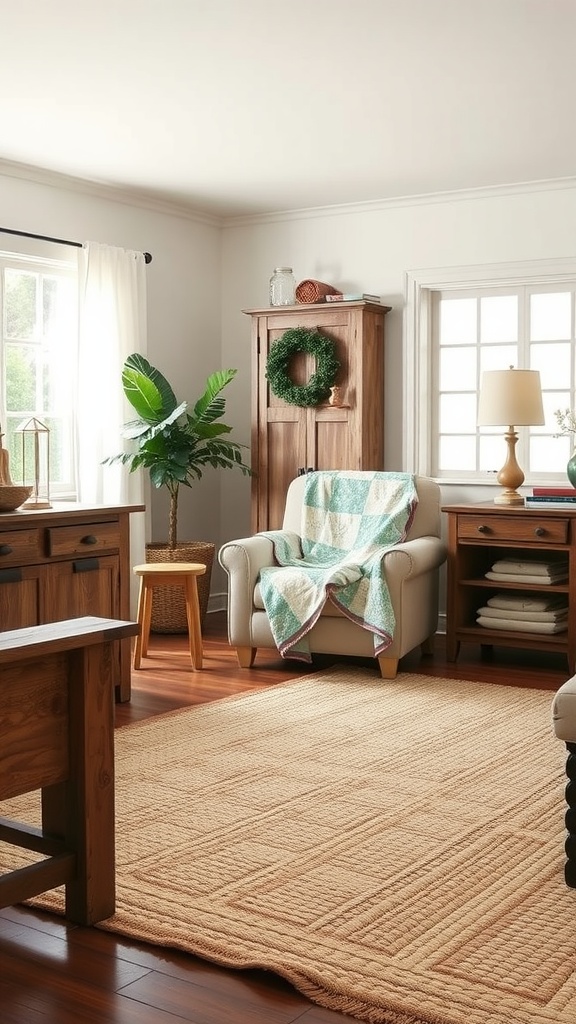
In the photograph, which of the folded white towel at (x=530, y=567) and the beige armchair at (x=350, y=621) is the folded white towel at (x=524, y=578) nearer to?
the folded white towel at (x=530, y=567)

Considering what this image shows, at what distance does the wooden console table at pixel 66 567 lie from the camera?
161 inches

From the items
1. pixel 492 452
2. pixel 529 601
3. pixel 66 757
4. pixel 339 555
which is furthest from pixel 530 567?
pixel 66 757

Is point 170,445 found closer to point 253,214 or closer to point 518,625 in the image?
point 253,214

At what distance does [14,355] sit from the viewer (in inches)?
228

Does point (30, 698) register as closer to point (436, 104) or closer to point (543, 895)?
point (543, 895)

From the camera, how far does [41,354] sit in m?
5.96

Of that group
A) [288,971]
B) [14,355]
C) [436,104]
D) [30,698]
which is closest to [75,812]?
[30,698]

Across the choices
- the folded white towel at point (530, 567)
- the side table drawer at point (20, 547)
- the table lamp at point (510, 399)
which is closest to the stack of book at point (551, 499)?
the table lamp at point (510, 399)

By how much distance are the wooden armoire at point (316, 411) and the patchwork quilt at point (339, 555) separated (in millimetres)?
466

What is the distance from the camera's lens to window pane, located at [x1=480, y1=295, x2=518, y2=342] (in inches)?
244

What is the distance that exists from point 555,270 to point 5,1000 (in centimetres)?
481

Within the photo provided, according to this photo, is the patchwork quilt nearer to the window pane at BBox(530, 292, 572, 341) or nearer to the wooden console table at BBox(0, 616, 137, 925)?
the window pane at BBox(530, 292, 572, 341)

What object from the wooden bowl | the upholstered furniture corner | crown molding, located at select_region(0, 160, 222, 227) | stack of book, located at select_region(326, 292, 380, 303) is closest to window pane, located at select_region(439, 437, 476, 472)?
stack of book, located at select_region(326, 292, 380, 303)

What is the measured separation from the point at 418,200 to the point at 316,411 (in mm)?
1345
